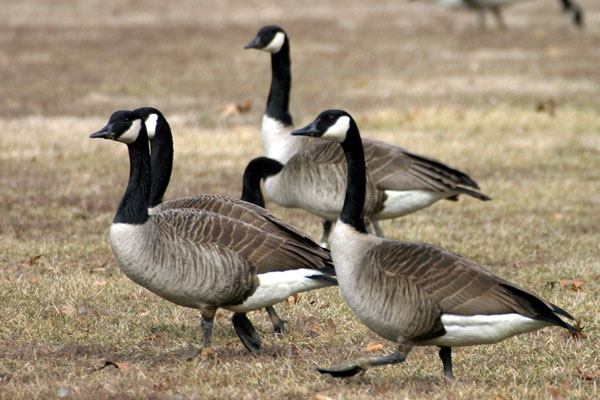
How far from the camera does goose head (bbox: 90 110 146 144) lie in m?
5.10

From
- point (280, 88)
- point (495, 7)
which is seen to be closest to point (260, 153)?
point (280, 88)

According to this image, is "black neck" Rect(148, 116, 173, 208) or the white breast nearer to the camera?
"black neck" Rect(148, 116, 173, 208)

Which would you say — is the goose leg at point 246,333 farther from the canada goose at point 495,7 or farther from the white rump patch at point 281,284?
the canada goose at point 495,7

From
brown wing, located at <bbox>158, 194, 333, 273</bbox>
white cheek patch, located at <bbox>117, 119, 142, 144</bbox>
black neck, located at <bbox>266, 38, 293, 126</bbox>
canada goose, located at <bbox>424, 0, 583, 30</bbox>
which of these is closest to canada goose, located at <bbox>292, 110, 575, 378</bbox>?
brown wing, located at <bbox>158, 194, 333, 273</bbox>

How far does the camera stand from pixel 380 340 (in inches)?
223

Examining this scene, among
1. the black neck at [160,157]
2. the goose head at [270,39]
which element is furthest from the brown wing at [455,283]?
the goose head at [270,39]

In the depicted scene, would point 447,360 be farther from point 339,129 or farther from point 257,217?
point 257,217

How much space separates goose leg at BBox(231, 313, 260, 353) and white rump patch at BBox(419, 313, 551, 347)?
4.50ft

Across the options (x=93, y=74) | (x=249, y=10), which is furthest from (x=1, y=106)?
(x=249, y=10)

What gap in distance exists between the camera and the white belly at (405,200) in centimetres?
772

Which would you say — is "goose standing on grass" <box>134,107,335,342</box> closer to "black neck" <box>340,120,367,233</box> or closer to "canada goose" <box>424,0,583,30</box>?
"black neck" <box>340,120,367,233</box>

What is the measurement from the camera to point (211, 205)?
577 cm

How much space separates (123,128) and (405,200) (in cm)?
342

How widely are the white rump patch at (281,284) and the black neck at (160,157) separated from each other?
159 cm
